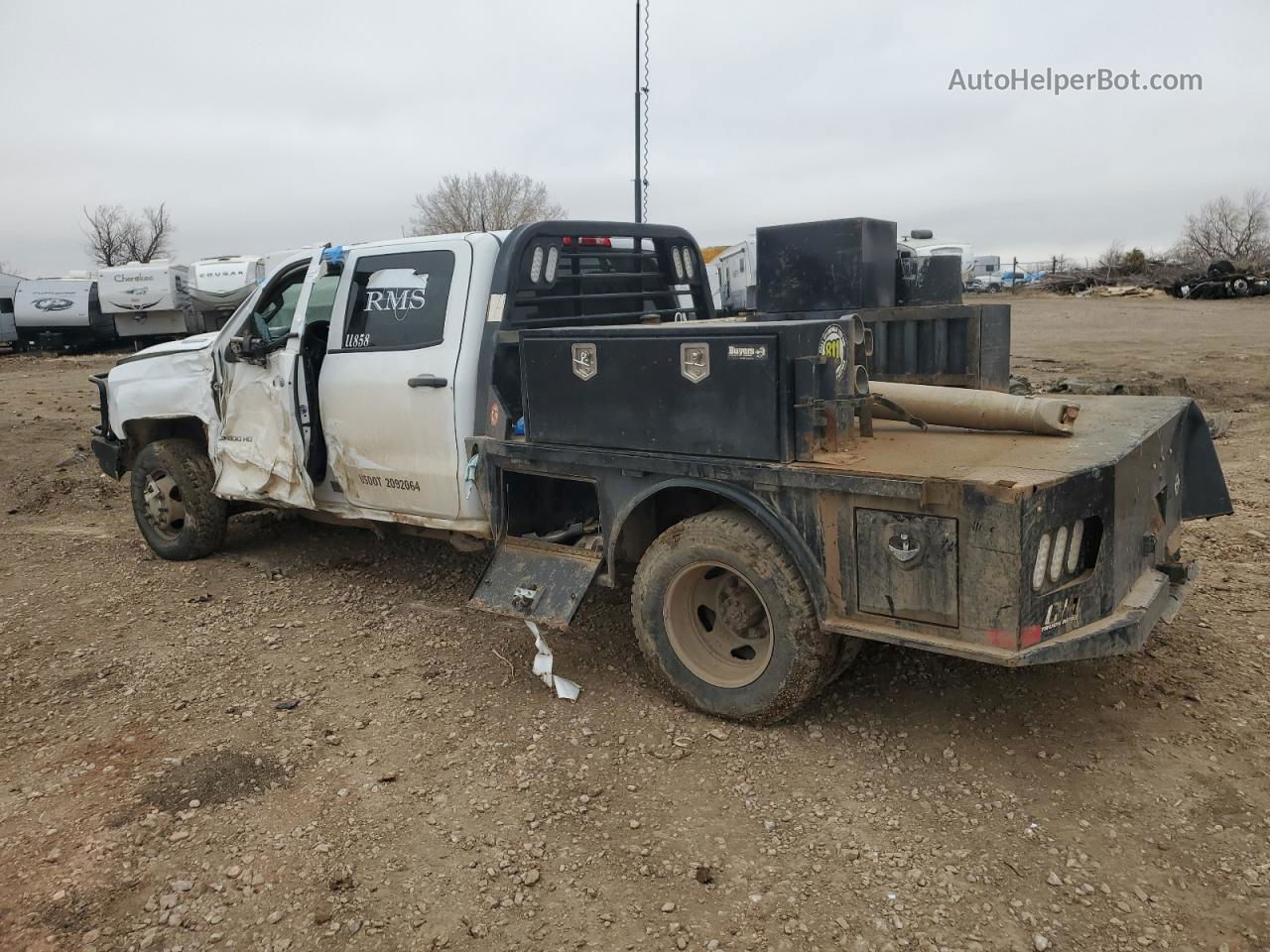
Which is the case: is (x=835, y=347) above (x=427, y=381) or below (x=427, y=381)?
above

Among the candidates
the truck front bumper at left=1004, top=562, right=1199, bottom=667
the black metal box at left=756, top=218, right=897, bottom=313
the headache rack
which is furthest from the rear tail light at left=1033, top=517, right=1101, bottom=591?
the headache rack

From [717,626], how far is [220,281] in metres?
23.6

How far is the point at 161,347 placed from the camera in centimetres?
662

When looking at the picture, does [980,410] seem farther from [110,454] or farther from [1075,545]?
[110,454]

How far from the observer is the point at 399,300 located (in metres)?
5.14

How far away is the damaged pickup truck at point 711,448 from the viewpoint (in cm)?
339

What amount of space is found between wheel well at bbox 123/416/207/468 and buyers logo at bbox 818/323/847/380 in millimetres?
4463

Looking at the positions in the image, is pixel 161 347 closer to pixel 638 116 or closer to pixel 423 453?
pixel 423 453

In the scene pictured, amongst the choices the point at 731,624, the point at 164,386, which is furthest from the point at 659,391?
the point at 164,386

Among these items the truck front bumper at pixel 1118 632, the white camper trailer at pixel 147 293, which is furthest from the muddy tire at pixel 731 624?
the white camper trailer at pixel 147 293

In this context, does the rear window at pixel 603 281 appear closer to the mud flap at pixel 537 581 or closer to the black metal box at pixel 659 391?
the black metal box at pixel 659 391

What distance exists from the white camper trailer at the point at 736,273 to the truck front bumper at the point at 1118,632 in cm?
1524

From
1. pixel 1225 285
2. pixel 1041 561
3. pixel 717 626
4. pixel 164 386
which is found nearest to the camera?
→ pixel 1041 561

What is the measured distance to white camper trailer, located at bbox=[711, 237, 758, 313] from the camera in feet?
63.7
